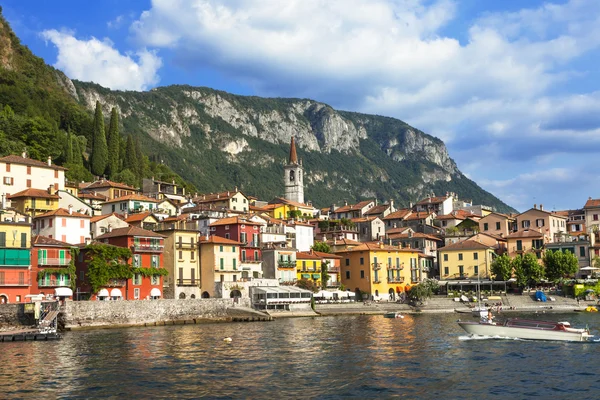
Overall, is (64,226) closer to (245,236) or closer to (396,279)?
(245,236)

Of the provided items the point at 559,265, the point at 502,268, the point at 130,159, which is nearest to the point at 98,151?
the point at 130,159

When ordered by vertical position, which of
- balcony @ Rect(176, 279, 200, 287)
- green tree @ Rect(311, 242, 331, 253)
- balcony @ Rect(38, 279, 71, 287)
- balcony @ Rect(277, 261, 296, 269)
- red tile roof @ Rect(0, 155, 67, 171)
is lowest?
balcony @ Rect(176, 279, 200, 287)

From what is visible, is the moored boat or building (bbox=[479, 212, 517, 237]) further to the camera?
building (bbox=[479, 212, 517, 237])

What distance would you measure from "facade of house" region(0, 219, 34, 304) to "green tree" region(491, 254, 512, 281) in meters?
60.5

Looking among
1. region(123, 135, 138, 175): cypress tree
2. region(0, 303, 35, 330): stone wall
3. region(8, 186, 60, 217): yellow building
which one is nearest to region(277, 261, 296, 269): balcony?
region(8, 186, 60, 217): yellow building

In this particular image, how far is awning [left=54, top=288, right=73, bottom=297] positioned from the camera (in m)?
64.0

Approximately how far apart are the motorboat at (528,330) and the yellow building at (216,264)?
3526cm

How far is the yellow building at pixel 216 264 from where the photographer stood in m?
80.4

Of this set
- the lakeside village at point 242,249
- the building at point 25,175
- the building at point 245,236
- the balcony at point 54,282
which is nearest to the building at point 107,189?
the lakeside village at point 242,249

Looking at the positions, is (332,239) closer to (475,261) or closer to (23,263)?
(475,261)

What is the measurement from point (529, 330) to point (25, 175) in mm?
68213

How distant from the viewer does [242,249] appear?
84812 millimetres

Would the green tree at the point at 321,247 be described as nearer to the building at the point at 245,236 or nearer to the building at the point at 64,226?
the building at the point at 245,236

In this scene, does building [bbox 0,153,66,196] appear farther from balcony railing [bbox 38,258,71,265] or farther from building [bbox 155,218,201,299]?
balcony railing [bbox 38,258,71,265]
